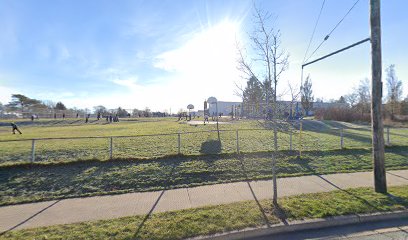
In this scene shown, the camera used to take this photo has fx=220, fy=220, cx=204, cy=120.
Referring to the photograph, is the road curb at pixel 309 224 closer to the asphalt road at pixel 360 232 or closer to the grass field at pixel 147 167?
the asphalt road at pixel 360 232

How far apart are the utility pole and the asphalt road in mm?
1429

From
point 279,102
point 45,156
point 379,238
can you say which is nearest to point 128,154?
point 45,156

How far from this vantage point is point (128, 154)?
9.15 metres

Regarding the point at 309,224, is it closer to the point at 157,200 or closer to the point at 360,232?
the point at 360,232

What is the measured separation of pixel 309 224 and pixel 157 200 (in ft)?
10.8

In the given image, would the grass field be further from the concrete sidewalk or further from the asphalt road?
the asphalt road

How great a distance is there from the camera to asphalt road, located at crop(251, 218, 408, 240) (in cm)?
387

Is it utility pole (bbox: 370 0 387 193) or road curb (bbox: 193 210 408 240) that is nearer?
road curb (bbox: 193 210 408 240)

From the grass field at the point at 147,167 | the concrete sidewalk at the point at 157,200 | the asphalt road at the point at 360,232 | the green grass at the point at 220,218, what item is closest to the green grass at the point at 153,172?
the grass field at the point at 147,167

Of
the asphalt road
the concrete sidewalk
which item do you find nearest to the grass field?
the concrete sidewalk

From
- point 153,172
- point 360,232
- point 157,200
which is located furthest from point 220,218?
point 153,172

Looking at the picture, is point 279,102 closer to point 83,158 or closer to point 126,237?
point 126,237

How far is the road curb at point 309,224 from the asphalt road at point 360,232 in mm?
81

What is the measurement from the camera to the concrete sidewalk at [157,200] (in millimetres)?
4496
